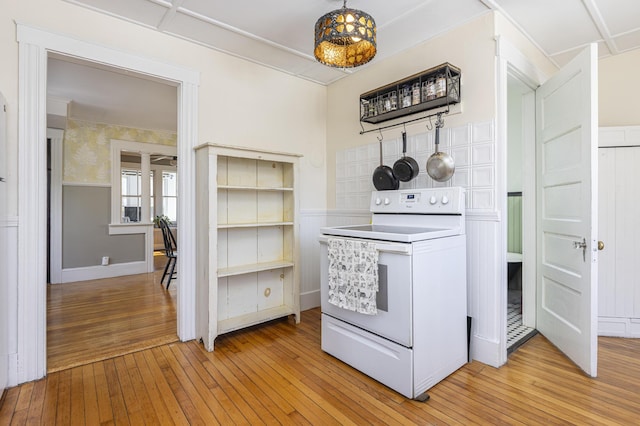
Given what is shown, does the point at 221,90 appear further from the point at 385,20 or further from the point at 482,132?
the point at 482,132

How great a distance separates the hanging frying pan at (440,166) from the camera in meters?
2.28

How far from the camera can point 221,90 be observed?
2.80 meters

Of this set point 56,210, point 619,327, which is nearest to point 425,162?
point 619,327

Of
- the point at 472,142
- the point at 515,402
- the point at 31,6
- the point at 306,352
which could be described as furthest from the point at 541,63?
the point at 31,6

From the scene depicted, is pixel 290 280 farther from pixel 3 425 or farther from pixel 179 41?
pixel 179 41

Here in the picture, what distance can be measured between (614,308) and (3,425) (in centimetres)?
413

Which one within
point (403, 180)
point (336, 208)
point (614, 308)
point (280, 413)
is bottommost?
point (280, 413)

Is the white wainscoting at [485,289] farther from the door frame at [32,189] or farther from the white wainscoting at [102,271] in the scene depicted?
the white wainscoting at [102,271]

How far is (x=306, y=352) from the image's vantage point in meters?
2.37

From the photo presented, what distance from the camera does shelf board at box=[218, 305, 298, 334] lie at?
2.58 metres

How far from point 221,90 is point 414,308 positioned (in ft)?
7.68

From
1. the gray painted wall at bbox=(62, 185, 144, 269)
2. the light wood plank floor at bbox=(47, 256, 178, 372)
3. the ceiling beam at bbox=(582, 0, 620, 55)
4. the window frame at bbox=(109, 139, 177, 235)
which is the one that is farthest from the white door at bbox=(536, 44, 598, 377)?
the gray painted wall at bbox=(62, 185, 144, 269)

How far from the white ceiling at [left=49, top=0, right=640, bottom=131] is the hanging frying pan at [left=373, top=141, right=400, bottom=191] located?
1018mm

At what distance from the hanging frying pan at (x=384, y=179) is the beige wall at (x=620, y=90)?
204cm
